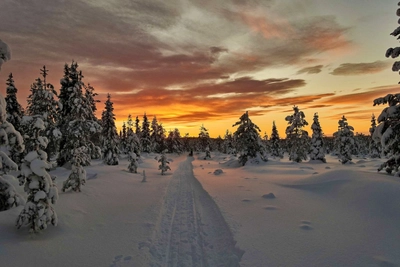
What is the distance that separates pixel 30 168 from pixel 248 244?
729 centimetres

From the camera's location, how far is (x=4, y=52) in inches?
276

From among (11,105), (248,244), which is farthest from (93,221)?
(11,105)

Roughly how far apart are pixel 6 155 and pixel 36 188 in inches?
64.4

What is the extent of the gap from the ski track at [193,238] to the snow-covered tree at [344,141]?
3735cm

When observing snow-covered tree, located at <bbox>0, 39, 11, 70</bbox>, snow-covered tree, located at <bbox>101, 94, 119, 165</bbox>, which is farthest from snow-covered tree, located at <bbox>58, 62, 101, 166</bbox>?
snow-covered tree, located at <bbox>0, 39, 11, 70</bbox>

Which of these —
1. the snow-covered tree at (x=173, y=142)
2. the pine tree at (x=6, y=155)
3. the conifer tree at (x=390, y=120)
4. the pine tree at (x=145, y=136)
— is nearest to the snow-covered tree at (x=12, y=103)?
the pine tree at (x=6, y=155)

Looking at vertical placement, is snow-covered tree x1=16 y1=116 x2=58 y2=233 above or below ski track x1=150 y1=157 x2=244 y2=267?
above

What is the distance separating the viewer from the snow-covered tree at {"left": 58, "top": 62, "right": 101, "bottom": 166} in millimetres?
23422

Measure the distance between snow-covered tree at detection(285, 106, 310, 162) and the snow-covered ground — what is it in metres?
32.1

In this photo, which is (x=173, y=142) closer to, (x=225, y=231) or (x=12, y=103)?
(x=12, y=103)

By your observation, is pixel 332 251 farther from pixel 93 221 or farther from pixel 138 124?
pixel 138 124

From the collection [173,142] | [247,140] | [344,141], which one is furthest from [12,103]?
[173,142]

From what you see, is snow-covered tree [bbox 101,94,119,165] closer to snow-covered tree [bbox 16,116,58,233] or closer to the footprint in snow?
snow-covered tree [bbox 16,116,58,233]

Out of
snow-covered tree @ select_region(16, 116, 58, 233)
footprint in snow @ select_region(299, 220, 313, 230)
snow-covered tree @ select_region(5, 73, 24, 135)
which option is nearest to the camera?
snow-covered tree @ select_region(16, 116, 58, 233)
